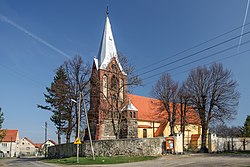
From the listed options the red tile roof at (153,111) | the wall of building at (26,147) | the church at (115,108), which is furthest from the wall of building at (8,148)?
the church at (115,108)

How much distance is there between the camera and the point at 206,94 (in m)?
37.8

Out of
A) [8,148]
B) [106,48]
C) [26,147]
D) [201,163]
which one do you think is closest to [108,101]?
[106,48]

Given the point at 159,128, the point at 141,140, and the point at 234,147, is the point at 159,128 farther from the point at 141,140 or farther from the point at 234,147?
the point at 141,140

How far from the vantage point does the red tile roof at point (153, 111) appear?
43.2m

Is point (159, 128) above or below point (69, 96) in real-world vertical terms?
below

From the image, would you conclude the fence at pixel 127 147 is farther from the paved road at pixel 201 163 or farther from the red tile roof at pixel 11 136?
the red tile roof at pixel 11 136

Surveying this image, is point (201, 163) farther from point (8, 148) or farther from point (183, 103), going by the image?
point (8, 148)

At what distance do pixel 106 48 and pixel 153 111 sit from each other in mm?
15693

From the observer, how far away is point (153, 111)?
5269cm

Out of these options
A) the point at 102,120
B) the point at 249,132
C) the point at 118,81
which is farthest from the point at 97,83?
the point at 249,132

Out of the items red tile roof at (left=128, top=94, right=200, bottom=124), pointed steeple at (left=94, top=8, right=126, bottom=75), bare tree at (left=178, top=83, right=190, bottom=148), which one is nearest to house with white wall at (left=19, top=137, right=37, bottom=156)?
red tile roof at (left=128, top=94, right=200, bottom=124)

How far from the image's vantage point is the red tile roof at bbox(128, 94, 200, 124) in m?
43.2

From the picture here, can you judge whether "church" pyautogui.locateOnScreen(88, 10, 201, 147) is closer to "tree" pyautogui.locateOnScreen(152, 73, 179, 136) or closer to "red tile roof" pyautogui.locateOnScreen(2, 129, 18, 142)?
"tree" pyautogui.locateOnScreen(152, 73, 179, 136)

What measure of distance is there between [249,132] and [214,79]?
822 inches
